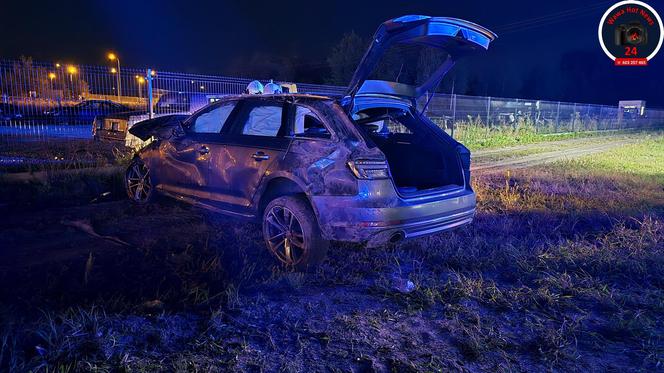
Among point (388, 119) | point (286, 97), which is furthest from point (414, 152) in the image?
point (286, 97)

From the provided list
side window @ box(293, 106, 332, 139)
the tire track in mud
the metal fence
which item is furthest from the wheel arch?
the tire track in mud

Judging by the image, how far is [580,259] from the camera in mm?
4824

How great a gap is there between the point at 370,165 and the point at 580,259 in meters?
2.41

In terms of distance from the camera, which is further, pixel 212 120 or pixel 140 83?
pixel 140 83

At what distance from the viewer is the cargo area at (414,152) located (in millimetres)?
Result: 5047

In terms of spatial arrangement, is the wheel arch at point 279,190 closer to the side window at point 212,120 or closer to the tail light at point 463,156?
the side window at point 212,120

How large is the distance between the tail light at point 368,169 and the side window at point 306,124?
0.53 m

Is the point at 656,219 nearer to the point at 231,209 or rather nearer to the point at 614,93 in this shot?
the point at 231,209

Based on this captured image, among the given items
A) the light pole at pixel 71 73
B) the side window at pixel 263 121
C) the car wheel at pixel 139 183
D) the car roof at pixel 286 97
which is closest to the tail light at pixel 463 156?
the car roof at pixel 286 97

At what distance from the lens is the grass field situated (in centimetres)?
290

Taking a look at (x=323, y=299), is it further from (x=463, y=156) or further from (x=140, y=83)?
(x=140, y=83)

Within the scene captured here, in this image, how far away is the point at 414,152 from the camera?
5363 mm

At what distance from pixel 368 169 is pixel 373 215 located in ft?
1.21

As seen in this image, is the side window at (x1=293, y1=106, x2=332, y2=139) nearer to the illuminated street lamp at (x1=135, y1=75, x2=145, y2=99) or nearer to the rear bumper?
the rear bumper
